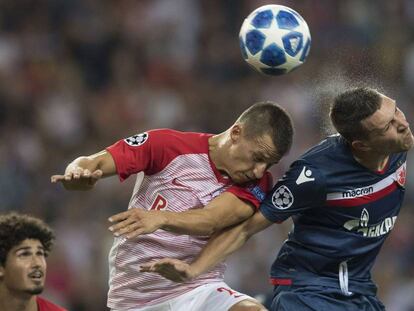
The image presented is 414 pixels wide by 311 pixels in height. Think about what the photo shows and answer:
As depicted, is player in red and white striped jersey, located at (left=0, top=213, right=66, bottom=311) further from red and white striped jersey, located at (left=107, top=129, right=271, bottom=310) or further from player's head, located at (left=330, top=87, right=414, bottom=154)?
player's head, located at (left=330, top=87, right=414, bottom=154)

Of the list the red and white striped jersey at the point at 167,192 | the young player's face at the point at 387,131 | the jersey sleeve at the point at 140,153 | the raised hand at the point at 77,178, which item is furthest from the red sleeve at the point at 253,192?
the raised hand at the point at 77,178

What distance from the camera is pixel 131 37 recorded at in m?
11.5

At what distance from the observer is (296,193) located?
5031 millimetres

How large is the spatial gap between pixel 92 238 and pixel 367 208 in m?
4.76

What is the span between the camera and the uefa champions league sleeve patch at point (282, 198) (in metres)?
5.06

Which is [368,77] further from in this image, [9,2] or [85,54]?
[9,2]

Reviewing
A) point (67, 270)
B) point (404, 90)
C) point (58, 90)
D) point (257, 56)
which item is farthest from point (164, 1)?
point (257, 56)

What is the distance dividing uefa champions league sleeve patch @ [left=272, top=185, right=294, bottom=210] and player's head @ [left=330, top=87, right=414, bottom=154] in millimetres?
393

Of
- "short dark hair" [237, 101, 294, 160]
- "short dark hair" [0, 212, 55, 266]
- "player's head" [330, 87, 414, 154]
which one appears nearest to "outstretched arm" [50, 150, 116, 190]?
"short dark hair" [237, 101, 294, 160]

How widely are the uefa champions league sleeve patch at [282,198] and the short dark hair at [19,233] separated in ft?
6.16

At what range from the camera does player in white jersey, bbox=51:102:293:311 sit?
5094 millimetres

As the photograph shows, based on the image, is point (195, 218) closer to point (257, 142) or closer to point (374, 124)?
point (257, 142)

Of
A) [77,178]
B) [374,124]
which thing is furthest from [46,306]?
[374,124]

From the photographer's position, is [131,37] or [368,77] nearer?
[368,77]
